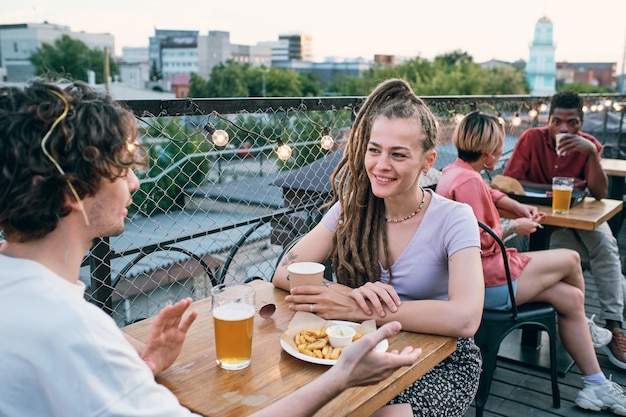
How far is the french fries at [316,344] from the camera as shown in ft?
4.66

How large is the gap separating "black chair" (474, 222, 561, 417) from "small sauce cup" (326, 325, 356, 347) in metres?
1.06

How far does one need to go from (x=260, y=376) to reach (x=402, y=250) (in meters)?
0.78

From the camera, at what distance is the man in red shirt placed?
3211mm

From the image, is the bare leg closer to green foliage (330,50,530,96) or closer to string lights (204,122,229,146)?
string lights (204,122,229,146)

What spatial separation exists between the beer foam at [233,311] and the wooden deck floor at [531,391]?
1597mm

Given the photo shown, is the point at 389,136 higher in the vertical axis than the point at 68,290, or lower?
higher

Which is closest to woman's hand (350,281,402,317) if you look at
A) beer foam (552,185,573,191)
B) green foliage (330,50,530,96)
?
beer foam (552,185,573,191)

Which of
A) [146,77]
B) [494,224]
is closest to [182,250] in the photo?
[494,224]

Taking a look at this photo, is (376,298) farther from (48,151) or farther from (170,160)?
(170,160)

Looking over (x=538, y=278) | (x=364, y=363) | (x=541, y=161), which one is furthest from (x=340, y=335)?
(x=541, y=161)

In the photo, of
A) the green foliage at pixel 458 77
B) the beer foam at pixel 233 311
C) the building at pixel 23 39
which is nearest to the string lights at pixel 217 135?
the beer foam at pixel 233 311

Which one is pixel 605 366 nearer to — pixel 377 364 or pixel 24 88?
pixel 377 364

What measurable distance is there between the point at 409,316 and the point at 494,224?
3.51 feet

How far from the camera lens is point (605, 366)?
302 centimetres
